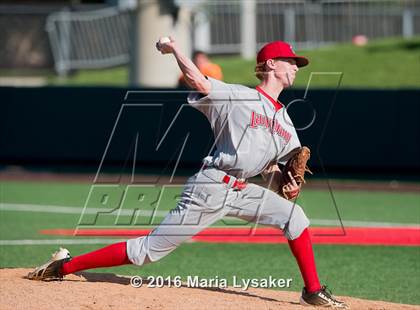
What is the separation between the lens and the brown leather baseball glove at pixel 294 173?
7.64m

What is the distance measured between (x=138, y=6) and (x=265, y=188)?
Answer: 14854 millimetres

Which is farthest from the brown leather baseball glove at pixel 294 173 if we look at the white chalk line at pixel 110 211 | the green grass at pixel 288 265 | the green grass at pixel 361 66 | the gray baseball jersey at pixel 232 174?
the green grass at pixel 361 66

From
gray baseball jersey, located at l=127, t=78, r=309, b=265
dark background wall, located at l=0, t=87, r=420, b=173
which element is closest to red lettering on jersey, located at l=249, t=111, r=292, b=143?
gray baseball jersey, located at l=127, t=78, r=309, b=265

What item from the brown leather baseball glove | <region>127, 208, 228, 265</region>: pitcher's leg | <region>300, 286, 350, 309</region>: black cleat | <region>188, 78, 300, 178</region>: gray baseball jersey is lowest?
<region>300, 286, 350, 309</region>: black cleat

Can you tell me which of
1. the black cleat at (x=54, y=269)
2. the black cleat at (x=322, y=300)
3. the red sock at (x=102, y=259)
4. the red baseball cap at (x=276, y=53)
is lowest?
the black cleat at (x=322, y=300)

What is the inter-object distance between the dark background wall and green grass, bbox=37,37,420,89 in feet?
14.3

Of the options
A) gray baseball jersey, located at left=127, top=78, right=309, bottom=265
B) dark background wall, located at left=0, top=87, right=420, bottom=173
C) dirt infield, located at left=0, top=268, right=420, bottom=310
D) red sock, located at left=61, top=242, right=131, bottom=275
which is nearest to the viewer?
dirt infield, located at left=0, top=268, right=420, bottom=310

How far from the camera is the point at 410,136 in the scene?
703 inches

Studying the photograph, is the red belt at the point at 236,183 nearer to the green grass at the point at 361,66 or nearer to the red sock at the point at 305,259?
the red sock at the point at 305,259

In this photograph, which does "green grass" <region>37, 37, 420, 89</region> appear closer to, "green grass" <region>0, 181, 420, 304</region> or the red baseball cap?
"green grass" <region>0, 181, 420, 304</region>

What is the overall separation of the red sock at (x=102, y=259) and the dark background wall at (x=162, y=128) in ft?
32.6

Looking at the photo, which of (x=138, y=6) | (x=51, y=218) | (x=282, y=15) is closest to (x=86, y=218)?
(x=51, y=218)

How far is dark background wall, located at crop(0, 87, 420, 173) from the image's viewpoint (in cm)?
1795

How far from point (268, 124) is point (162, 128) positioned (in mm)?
11070
